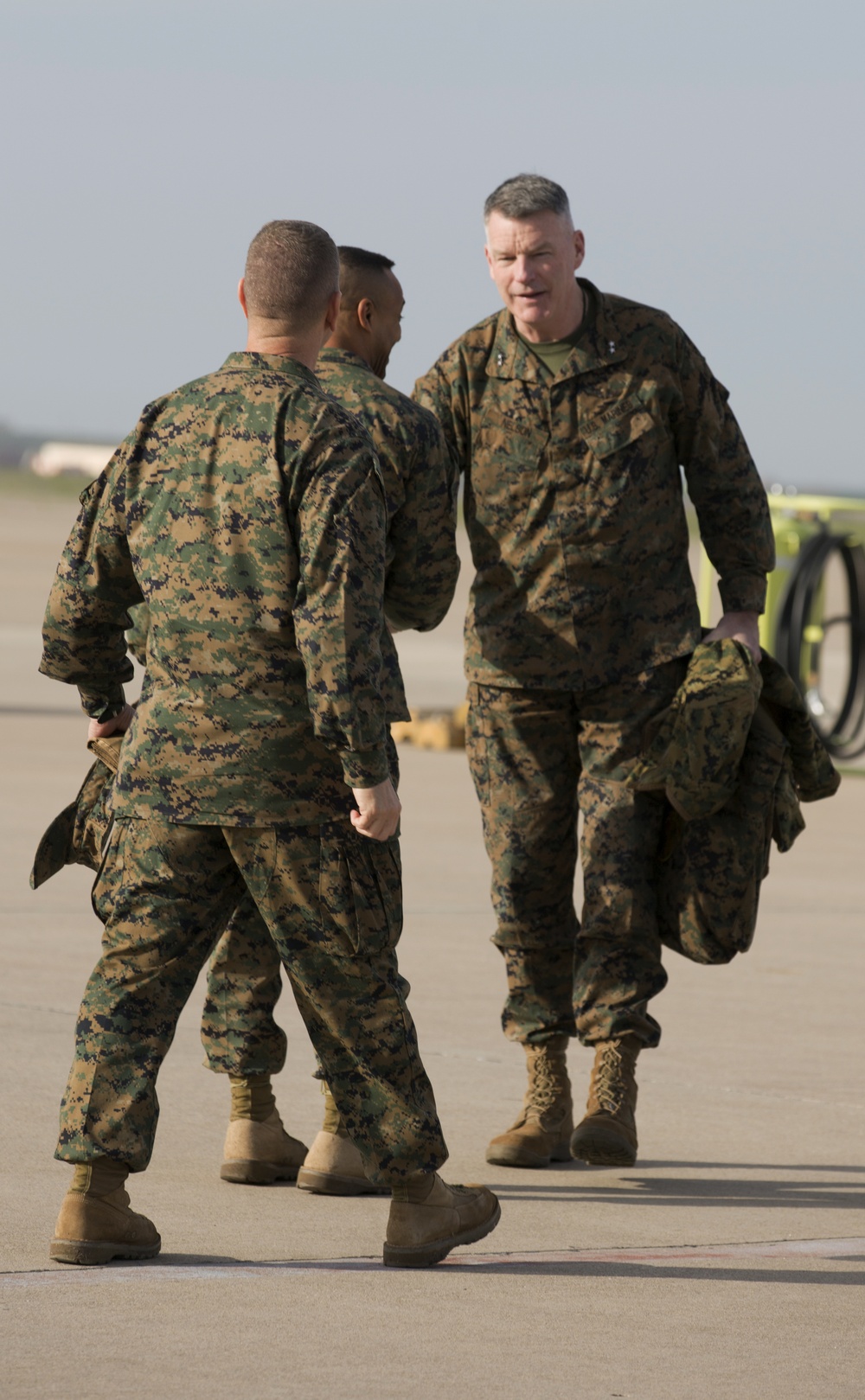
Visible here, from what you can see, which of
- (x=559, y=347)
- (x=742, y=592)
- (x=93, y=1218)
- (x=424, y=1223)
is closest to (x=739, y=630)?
(x=742, y=592)

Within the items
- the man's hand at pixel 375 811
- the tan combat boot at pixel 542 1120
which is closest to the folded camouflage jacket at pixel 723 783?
the tan combat boot at pixel 542 1120

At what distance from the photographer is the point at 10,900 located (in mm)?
8297

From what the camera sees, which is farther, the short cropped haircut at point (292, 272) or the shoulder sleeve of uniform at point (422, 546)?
the shoulder sleeve of uniform at point (422, 546)

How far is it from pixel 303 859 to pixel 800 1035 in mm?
2996

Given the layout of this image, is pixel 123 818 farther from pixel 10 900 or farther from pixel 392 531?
pixel 10 900

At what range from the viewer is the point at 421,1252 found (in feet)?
13.4

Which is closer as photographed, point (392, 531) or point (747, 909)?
point (392, 531)

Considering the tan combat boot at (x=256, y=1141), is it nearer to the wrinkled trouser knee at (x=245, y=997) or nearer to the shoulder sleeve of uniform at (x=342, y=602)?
the wrinkled trouser knee at (x=245, y=997)

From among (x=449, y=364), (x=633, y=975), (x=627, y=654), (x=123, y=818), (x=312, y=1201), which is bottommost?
(x=312, y=1201)

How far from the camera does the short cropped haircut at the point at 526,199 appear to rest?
516 centimetres

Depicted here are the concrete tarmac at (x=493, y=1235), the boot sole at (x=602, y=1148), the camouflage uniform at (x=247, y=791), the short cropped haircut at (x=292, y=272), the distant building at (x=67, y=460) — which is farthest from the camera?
the distant building at (x=67, y=460)

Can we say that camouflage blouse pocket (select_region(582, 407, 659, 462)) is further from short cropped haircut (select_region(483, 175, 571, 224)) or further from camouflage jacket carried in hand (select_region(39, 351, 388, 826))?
camouflage jacket carried in hand (select_region(39, 351, 388, 826))

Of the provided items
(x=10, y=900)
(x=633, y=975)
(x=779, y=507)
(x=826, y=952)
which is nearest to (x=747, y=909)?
(x=633, y=975)

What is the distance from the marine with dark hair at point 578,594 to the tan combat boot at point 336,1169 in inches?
22.0
